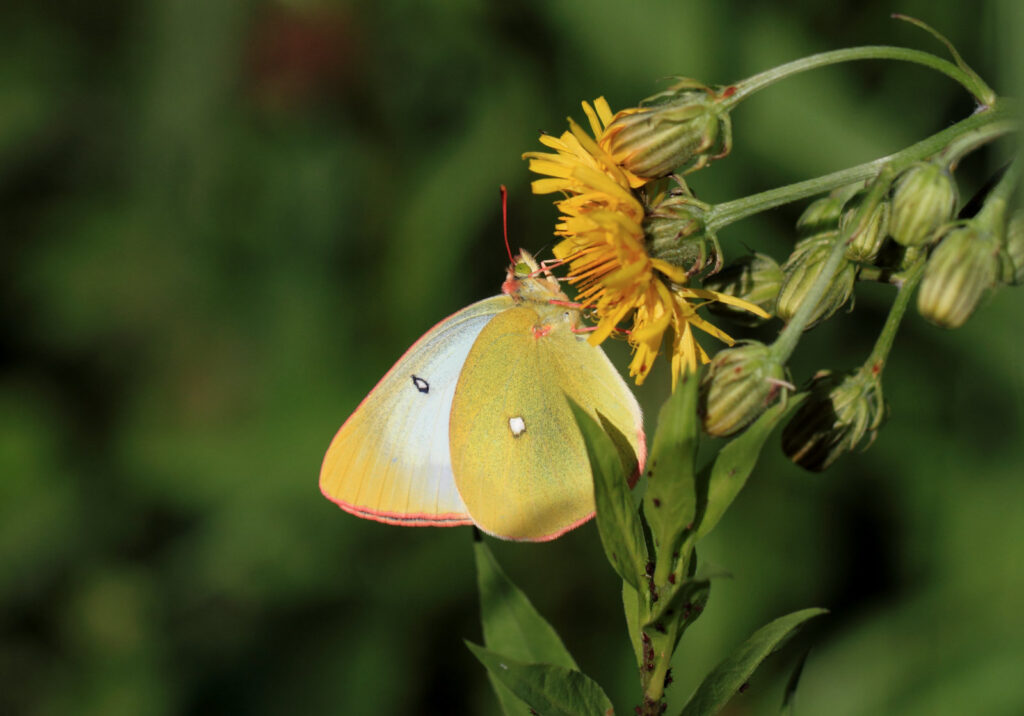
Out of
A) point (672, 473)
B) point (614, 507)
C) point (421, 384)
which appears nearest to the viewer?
point (672, 473)

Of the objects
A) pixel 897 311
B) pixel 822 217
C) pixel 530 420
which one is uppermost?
pixel 822 217

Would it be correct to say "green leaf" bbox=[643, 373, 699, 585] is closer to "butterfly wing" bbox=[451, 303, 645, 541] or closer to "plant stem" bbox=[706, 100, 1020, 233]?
"plant stem" bbox=[706, 100, 1020, 233]

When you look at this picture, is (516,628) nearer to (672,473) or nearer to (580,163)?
(672,473)

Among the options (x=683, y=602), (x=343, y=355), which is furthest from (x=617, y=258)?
(x=343, y=355)

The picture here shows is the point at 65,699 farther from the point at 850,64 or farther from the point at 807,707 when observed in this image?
the point at 850,64

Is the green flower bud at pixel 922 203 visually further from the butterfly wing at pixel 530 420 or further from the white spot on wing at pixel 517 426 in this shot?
the white spot on wing at pixel 517 426

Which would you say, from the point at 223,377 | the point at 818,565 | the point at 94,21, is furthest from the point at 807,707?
the point at 94,21

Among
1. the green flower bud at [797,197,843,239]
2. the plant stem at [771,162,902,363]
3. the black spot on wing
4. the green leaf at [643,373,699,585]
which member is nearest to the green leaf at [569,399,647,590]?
the green leaf at [643,373,699,585]

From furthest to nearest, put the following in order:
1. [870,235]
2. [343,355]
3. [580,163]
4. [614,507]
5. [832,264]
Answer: [343,355], [580,163], [870,235], [832,264], [614,507]
